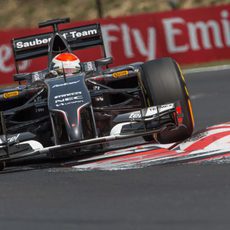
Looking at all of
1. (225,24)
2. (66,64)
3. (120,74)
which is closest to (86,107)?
(120,74)

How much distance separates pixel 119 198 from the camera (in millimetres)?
6074

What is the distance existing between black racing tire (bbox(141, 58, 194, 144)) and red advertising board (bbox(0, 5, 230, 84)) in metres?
10.9

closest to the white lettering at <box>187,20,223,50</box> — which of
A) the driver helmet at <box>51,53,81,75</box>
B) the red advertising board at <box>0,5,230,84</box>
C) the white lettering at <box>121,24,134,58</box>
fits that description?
the red advertising board at <box>0,5,230,84</box>

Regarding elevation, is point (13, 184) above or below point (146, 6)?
below

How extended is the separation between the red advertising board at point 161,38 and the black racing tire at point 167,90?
35.9ft

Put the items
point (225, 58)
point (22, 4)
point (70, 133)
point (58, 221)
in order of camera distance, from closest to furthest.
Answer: point (58, 221), point (70, 133), point (225, 58), point (22, 4)

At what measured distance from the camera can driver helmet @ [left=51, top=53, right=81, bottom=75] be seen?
9.41 metres

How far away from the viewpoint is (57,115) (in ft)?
26.8

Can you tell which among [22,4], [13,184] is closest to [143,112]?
[13,184]

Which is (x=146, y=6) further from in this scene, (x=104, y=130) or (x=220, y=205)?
(x=220, y=205)

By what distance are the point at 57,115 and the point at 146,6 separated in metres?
24.3

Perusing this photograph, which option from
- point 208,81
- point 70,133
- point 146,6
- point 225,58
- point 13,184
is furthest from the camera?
point 146,6

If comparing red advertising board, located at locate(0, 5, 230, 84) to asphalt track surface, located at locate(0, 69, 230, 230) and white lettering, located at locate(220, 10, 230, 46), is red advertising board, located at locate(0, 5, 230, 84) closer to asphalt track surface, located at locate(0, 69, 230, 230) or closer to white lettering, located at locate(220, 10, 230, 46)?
white lettering, located at locate(220, 10, 230, 46)

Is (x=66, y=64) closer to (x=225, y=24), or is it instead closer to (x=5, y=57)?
(x=5, y=57)
